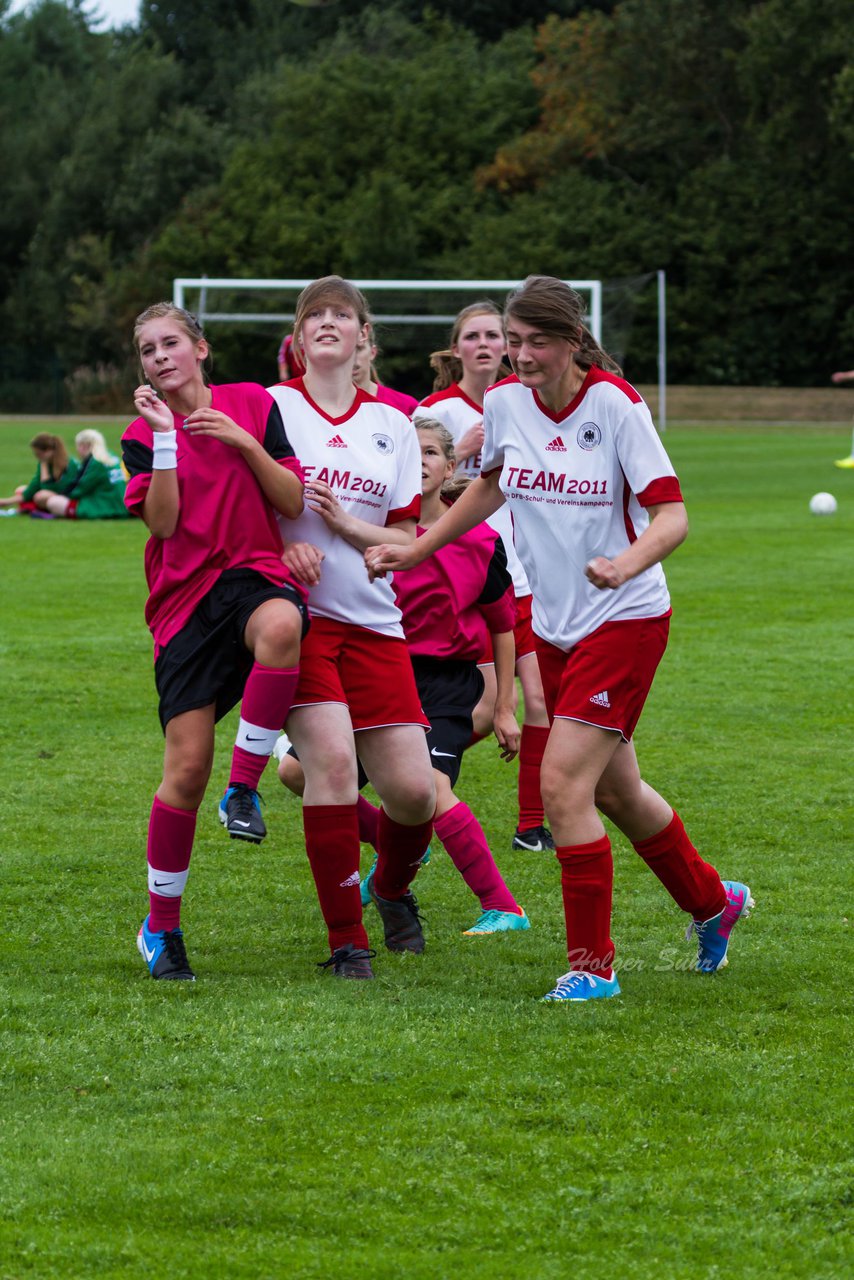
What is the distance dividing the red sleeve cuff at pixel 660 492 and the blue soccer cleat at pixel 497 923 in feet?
4.85

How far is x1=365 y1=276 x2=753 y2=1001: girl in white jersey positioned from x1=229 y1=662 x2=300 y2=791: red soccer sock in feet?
2.21

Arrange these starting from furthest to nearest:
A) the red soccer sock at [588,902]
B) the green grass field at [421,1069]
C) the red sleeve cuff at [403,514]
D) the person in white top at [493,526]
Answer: the person in white top at [493,526] → the red sleeve cuff at [403,514] → the red soccer sock at [588,902] → the green grass field at [421,1069]

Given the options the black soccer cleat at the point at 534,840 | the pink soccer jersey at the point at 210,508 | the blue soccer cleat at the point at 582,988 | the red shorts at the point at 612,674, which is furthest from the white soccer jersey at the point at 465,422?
the blue soccer cleat at the point at 582,988

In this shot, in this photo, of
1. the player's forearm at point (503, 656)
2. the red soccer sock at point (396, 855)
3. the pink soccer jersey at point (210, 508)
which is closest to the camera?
the pink soccer jersey at point (210, 508)

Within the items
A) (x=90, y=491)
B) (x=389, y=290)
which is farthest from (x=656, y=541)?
(x=389, y=290)

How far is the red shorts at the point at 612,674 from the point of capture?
416 centimetres

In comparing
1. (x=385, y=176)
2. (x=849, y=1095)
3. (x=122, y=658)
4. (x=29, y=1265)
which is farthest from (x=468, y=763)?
(x=385, y=176)

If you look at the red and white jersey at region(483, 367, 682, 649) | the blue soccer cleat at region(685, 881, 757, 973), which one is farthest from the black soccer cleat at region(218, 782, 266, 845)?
the blue soccer cleat at region(685, 881, 757, 973)

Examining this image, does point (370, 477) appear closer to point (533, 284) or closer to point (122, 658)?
point (533, 284)

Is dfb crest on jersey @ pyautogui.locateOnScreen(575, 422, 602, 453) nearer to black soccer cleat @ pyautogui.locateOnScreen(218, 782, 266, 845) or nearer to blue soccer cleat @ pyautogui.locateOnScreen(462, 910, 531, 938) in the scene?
black soccer cleat @ pyautogui.locateOnScreen(218, 782, 266, 845)

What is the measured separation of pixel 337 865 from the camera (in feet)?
14.6

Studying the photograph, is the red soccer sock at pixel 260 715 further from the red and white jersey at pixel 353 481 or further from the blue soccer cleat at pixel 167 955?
the blue soccer cleat at pixel 167 955

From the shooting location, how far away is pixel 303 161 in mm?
50156

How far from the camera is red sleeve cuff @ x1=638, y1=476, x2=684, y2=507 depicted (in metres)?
4.11
